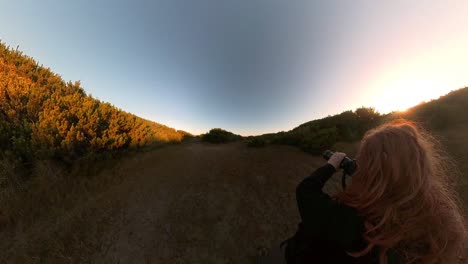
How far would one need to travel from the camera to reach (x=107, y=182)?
7473 millimetres

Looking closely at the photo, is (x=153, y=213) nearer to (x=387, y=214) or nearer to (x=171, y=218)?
(x=171, y=218)

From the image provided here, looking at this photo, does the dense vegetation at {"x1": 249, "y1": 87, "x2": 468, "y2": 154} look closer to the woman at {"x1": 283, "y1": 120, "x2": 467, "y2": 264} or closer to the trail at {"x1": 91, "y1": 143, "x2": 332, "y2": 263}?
the trail at {"x1": 91, "y1": 143, "x2": 332, "y2": 263}

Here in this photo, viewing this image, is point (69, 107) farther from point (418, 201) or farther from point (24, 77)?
point (418, 201)

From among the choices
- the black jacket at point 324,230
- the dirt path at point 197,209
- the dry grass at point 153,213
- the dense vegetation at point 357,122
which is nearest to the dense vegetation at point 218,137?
the dense vegetation at point 357,122

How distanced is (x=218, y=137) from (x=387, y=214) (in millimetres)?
12751

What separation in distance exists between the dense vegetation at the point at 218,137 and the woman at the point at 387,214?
12.1 metres

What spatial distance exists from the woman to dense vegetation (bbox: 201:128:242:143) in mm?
12121

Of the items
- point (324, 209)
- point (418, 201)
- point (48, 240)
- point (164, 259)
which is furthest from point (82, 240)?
point (418, 201)

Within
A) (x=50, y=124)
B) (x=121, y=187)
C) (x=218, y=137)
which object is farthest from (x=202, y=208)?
(x=218, y=137)

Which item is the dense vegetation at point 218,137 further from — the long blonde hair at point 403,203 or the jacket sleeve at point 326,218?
the long blonde hair at point 403,203

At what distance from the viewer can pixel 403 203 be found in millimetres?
2109

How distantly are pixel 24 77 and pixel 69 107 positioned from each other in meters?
3.21

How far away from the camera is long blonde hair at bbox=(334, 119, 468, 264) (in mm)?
2027

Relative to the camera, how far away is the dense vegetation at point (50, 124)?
7312 mm
